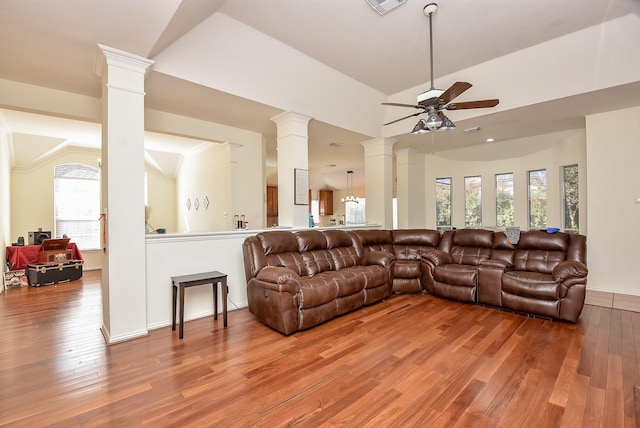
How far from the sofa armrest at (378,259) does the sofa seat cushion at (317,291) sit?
3.64ft

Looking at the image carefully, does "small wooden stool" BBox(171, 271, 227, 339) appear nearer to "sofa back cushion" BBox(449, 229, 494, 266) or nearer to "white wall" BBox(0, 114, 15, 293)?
"sofa back cushion" BBox(449, 229, 494, 266)

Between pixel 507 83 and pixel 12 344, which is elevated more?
pixel 507 83

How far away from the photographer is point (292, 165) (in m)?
4.47

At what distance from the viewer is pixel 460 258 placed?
461cm

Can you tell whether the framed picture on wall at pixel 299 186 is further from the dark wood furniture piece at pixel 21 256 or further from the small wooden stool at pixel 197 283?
the dark wood furniture piece at pixel 21 256

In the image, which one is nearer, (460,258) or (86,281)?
(460,258)

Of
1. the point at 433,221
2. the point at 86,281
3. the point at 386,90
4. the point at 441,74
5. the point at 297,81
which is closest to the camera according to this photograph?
the point at 297,81

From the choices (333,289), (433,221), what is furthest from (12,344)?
(433,221)

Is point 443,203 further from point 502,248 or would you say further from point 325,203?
point 325,203

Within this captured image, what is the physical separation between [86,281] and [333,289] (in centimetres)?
525

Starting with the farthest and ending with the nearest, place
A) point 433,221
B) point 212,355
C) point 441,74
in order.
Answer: point 433,221 → point 441,74 → point 212,355

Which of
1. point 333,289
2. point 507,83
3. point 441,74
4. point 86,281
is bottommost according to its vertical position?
point 86,281

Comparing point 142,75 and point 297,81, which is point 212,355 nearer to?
point 142,75

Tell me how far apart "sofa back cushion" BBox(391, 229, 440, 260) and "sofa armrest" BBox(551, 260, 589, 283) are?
173 centimetres
